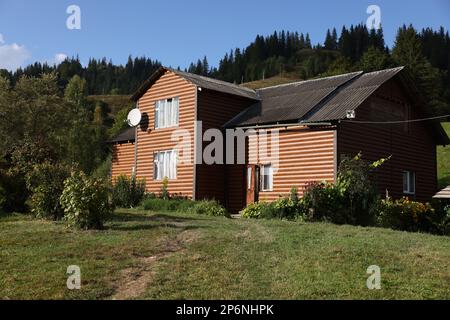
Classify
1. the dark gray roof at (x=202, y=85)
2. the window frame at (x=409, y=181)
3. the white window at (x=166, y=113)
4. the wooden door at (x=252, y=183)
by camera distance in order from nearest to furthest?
1. the wooden door at (x=252, y=183)
2. the window frame at (x=409, y=181)
3. the dark gray roof at (x=202, y=85)
4. the white window at (x=166, y=113)

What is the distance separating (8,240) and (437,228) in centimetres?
1629

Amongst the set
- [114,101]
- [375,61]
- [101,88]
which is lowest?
[375,61]

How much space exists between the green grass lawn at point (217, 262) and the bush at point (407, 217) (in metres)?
5.78

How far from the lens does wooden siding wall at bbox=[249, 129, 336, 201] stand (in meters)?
22.1

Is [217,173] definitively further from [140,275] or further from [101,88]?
[101,88]

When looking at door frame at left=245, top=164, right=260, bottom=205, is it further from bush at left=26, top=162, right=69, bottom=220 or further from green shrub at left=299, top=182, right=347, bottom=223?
bush at left=26, top=162, right=69, bottom=220

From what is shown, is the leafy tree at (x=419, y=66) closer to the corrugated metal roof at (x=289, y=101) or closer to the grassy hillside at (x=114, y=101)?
the corrugated metal roof at (x=289, y=101)

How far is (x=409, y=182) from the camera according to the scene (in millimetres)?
26906

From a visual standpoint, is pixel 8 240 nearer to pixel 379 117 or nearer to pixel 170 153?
pixel 170 153

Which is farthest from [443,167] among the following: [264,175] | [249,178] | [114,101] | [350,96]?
[114,101]

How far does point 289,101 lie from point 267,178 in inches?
170

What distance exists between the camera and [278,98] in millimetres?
27719

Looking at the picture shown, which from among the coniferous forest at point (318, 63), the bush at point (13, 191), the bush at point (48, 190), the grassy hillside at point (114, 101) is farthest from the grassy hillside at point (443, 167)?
the grassy hillside at point (114, 101)

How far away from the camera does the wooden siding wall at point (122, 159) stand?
35834 mm
